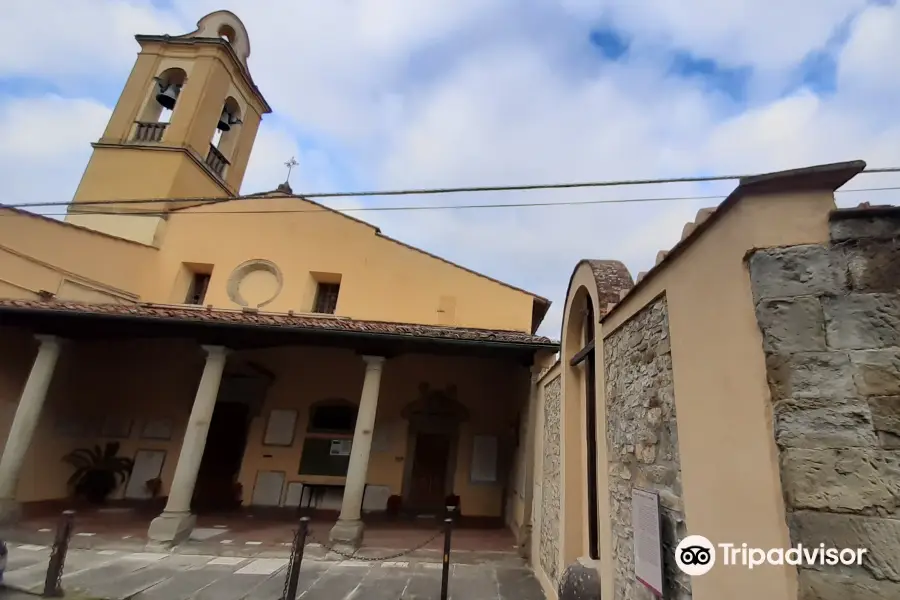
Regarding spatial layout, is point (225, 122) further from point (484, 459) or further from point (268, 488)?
point (484, 459)

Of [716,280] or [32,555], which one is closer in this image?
[716,280]

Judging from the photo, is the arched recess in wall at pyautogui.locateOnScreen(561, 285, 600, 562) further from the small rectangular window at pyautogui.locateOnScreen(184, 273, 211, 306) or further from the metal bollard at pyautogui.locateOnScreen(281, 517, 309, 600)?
the small rectangular window at pyautogui.locateOnScreen(184, 273, 211, 306)

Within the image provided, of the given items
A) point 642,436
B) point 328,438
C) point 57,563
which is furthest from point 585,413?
point 328,438

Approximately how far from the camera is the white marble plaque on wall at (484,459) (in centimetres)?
917

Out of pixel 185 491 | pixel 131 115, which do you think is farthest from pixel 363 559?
Result: pixel 131 115

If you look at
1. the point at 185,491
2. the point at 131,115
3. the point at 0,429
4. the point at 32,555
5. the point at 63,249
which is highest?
the point at 131,115

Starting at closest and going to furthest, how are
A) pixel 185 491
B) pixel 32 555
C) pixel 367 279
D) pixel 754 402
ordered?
pixel 754 402 < pixel 32 555 < pixel 185 491 < pixel 367 279

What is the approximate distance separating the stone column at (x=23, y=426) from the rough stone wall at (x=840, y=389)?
980 centimetres

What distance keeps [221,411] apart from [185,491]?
3.34 metres

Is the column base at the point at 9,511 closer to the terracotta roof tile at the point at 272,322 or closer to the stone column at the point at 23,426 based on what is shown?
the stone column at the point at 23,426

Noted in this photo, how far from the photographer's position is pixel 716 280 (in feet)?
6.72

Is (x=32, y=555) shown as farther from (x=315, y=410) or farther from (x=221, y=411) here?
(x=315, y=410)

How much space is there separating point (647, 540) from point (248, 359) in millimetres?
9186

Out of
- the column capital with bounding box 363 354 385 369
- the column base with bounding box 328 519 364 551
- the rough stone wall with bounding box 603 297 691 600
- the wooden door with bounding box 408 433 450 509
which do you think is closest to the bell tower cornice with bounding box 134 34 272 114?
the column capital with bounding box 363 354 385 369
